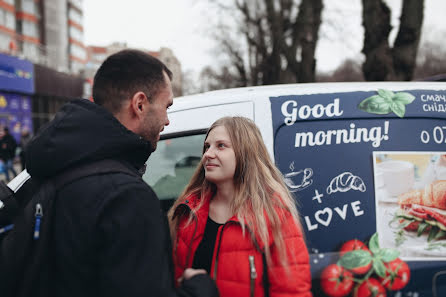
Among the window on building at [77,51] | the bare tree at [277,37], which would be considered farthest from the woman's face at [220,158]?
the window on building at [77,51]

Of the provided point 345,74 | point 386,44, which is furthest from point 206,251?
point 345,74

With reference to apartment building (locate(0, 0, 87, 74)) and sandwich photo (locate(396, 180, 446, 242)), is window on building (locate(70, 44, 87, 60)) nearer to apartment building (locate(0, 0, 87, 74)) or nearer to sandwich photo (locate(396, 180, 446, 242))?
apartment building (locate(0, 0, 87, 74))

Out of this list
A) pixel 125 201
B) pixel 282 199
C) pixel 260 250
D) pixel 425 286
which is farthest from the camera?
pixel 425 286

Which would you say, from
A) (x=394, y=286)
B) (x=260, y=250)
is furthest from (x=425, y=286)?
(x=260, y=250)

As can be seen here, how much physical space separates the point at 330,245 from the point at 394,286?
0.34 metres

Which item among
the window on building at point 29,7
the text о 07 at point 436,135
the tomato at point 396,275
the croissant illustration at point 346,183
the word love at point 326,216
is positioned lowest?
the tomato at point 396,275

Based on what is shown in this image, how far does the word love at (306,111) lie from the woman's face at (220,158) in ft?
1.23

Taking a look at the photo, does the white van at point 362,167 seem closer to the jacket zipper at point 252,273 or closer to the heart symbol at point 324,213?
the heart symbol at point 324,213

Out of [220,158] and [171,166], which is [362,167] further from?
[171,166]

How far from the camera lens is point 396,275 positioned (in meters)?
1.78

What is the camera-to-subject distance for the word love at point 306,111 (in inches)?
76.9

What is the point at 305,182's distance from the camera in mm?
1871

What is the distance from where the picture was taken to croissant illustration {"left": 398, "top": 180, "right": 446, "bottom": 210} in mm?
1857

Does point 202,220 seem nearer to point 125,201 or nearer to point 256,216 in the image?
point 256,216
